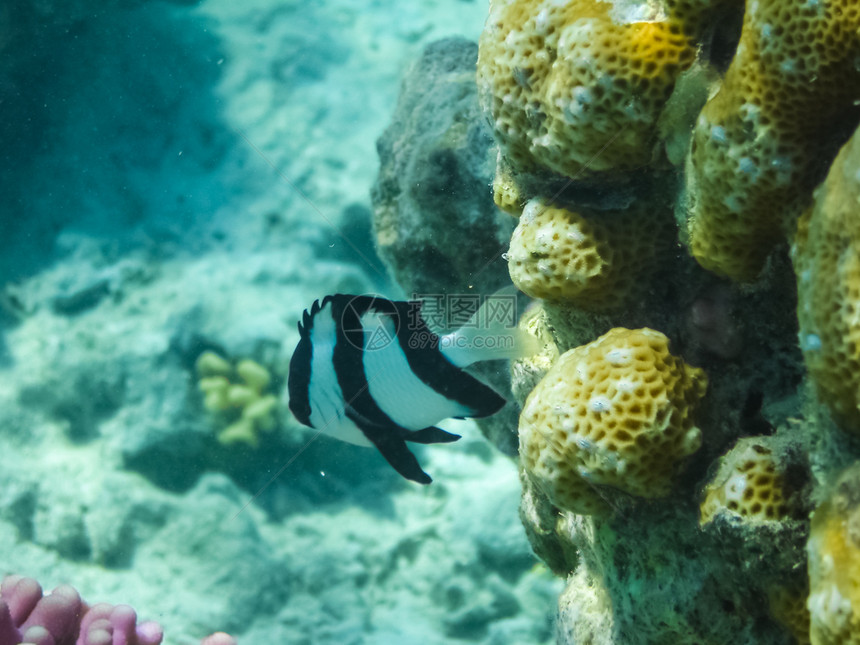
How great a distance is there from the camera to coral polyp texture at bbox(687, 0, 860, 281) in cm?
107

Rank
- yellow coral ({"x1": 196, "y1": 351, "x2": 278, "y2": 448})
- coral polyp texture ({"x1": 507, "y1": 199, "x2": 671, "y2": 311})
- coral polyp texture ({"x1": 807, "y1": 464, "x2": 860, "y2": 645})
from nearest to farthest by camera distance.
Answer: coral polyp texture ({"x1": 807, "y1": 464, "x2": 860, "y2": 645}), coral polyp texture ({"x1": 507, "y1": 199, "x2": 671, "y2": 311}), yellow coral ({"x1": 196, "y1": 351, "x2": 278, "y2": 448})

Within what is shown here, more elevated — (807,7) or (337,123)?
(807,7)

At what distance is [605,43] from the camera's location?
1374 millimetres

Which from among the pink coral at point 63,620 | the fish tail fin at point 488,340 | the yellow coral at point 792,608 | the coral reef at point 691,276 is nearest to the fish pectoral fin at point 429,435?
the fish tail fin at point 488,340

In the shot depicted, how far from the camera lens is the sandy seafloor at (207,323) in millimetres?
4770

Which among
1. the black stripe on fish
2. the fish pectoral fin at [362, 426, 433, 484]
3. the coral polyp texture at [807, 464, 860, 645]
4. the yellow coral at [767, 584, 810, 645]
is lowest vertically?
the fish pectoral fin at [362, 426, 433, 484]

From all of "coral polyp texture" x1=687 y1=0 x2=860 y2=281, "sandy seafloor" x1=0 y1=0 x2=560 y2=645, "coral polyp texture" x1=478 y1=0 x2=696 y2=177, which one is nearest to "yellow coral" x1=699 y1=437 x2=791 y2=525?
"coral polyp texture" x1=687 y1=0 x2=860 y2=281

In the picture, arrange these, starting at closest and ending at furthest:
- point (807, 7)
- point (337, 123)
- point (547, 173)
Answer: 1. point (807, 7)
2. point (547, 173)
3. point (337, 123)

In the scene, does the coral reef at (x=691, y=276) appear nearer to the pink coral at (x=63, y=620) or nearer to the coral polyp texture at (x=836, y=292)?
the coral polyp texture at (x=836, y=292)

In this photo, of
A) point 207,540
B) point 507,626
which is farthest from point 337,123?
point 507,626

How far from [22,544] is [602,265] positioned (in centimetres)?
580

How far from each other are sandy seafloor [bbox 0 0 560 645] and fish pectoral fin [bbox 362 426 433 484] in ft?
9.07

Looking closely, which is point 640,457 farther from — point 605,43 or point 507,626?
point 507,626

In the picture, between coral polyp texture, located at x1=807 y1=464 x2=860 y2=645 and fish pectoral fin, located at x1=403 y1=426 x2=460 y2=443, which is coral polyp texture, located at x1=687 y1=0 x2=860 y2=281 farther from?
fish pectoral fin, located at x1=403 y1=426 x2=460 y2=443
